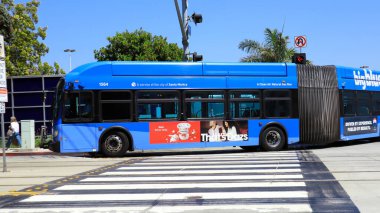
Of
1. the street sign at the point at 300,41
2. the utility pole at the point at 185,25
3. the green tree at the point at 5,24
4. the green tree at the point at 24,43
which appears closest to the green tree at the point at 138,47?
the green tree at the point at 24,43

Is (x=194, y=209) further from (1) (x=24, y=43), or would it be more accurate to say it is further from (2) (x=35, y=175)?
(1) (x=24, y=43)

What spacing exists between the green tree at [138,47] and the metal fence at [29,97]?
24.4m

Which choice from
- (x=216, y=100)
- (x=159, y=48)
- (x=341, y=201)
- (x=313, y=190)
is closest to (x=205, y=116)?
(x=216, y=100)

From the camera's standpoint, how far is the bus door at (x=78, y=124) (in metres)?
15.1

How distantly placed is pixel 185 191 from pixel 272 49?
26.2 meters

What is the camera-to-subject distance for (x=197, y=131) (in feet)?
52.3

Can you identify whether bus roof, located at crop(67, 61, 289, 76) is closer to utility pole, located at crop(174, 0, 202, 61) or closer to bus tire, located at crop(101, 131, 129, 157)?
bus tire, located at crop(101, 131, 129, 157)

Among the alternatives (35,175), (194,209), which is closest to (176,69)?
(35,175)

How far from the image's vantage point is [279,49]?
108ft

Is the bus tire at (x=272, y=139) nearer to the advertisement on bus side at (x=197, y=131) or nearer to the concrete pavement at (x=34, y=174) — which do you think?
the advertisement on bus side at (x=197, y=131)

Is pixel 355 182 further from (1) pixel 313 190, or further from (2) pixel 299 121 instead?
(2) pixel 299 121

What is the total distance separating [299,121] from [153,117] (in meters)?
5.27

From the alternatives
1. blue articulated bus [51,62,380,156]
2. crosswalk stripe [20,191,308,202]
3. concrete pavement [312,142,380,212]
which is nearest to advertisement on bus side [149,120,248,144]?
blue articulated bus [51,62,380,156]

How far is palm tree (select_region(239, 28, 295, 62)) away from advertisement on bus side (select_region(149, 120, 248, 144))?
17374mm
